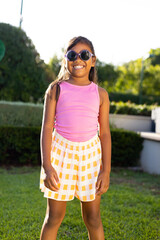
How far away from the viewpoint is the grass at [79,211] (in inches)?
113

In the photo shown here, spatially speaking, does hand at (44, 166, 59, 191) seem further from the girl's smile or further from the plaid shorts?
the girl's smile

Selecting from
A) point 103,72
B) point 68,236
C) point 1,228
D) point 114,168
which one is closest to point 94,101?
point 68,236

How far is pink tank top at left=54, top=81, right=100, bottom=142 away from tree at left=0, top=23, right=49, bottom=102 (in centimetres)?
834

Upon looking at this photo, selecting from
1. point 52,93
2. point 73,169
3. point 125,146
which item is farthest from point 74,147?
point 125,146

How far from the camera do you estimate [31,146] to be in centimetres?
661

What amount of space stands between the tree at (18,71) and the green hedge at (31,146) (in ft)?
12.4

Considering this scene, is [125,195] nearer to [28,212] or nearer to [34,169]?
[28,212]

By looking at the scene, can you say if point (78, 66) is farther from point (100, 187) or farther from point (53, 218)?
point (53, 218)

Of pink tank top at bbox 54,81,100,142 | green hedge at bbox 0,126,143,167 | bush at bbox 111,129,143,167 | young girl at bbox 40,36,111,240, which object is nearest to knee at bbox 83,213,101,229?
young girl at bbox 40,36,111,240

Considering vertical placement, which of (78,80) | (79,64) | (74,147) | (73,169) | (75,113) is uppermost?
(79,64)

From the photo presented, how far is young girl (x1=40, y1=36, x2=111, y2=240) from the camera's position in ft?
6.08

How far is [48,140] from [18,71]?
8604 millimetres

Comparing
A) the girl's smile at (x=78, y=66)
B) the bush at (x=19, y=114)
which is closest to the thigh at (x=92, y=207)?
the girl's smile at (x=78, y=66)

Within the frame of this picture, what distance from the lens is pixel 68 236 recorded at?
2816mm
